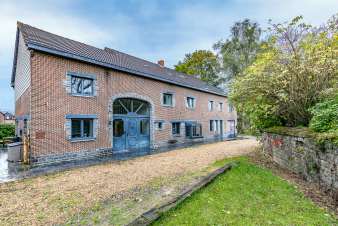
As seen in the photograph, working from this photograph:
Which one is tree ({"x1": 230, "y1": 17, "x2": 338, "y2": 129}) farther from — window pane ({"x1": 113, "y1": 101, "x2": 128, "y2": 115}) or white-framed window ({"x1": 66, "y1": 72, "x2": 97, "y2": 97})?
white-framed window ({"x1": 66, "y1": 72, "x2": 97, "y2": 97})

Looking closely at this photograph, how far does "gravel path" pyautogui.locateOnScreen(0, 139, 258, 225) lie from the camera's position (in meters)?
4.08

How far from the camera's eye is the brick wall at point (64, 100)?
345 inches

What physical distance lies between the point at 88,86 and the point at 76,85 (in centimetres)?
68

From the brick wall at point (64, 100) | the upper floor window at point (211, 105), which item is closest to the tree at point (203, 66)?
the upper floor window at point (211, 105)

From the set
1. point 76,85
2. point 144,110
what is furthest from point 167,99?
point 76,85

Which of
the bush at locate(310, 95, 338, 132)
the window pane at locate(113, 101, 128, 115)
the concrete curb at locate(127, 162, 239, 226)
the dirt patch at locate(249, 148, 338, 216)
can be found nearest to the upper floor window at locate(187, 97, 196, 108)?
the window pane at locate(113, 101, 128, 115)

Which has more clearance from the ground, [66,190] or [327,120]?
[327,120]

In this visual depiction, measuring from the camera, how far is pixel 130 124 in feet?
43.8

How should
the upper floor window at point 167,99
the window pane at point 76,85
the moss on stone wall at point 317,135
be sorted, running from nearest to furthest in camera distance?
the moss on stone wall at point 317,135 < the window pane at point 76,85 < the upper floor window at point 167,99

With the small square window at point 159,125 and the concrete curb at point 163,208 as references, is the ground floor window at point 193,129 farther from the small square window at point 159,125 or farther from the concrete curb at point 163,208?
the concrete curb at point 163,208

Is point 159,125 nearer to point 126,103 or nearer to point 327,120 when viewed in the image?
point 126,103

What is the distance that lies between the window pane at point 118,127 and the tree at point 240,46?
2058 cm

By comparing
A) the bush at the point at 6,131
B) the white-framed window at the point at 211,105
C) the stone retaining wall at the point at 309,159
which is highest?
the white-framed window at the point at 211,105

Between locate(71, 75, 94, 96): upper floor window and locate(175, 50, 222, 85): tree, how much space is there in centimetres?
2625
